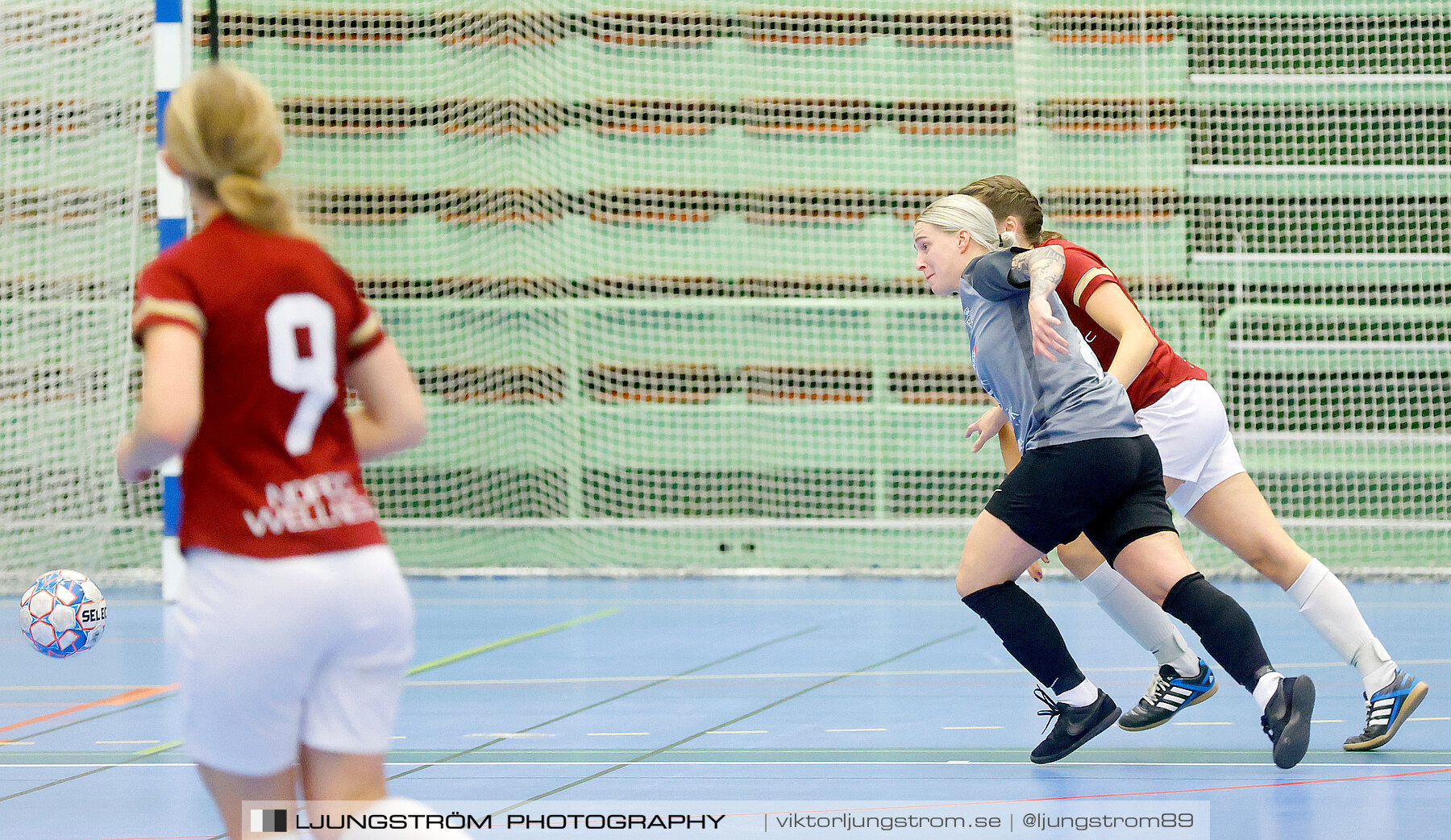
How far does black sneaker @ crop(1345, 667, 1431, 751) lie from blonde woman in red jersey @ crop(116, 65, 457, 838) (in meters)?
2.85

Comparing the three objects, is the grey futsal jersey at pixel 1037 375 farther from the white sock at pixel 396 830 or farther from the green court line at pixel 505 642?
the green court line at pixel 505 642

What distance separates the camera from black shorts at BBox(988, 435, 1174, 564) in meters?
3.45

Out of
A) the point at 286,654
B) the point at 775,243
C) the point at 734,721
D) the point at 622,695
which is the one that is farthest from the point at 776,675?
the point at 775,243

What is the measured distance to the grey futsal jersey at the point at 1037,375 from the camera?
3459mm

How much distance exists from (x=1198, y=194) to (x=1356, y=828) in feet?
23.7

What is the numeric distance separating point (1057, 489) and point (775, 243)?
22.4ft

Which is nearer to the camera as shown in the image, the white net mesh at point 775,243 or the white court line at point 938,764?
the white court line at point 938,764

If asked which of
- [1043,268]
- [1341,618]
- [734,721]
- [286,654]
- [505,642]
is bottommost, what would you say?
[505,642]

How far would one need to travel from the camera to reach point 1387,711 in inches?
151

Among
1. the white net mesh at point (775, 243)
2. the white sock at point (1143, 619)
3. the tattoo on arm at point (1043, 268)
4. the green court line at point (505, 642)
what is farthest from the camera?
the white net mesh at point (775, 243)

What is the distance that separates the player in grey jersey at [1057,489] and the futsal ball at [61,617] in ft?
10.5

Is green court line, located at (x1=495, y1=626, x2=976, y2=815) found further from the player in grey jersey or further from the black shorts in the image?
the black shorts

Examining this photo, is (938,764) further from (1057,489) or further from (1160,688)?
(1057,489)

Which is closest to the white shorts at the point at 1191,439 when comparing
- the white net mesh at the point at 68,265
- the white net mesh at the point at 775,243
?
the white net mesh at the point at 775,243
